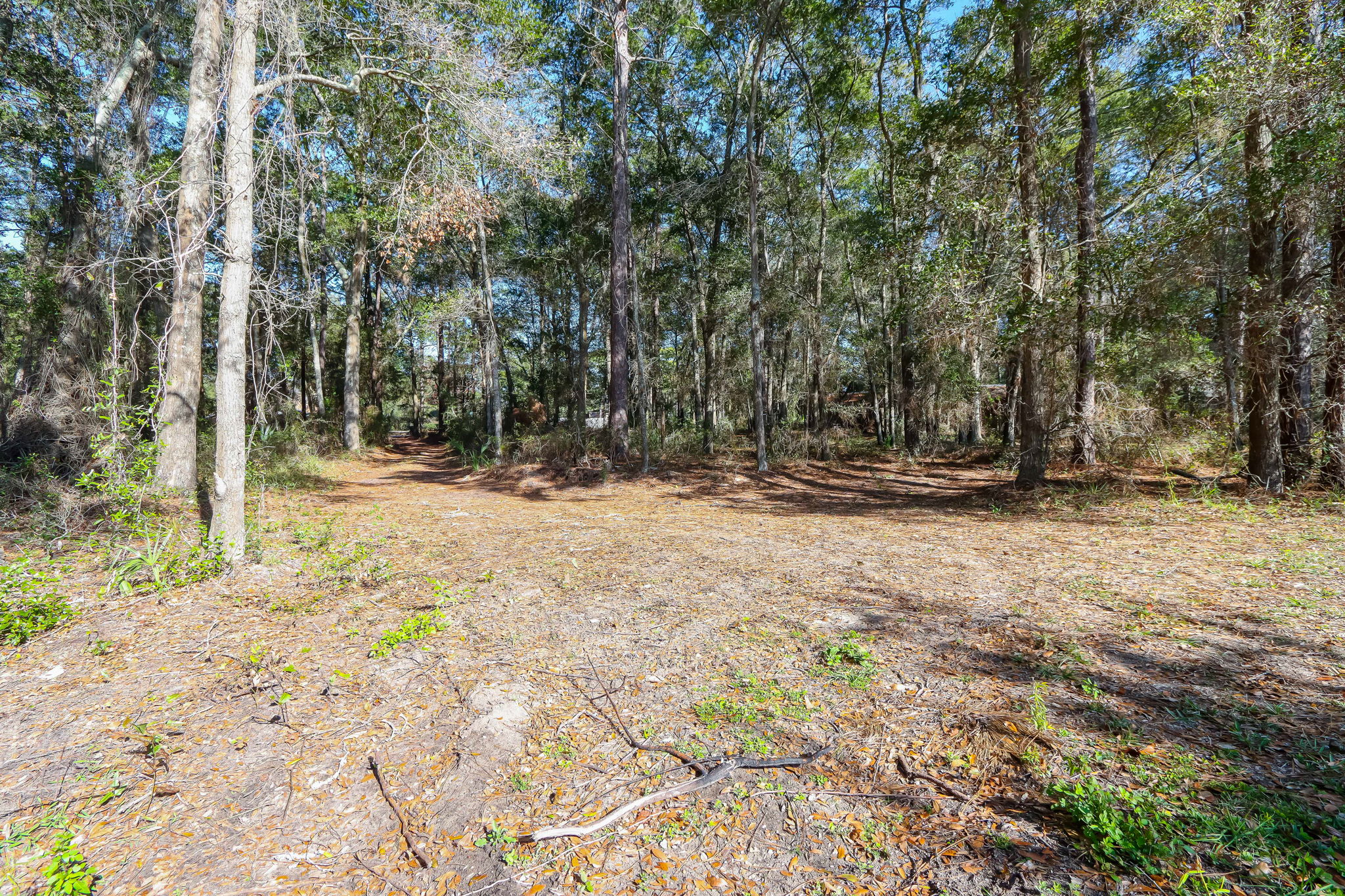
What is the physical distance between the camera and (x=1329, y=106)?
6.23 metres

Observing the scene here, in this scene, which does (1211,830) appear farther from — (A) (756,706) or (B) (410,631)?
(B) (410,631)

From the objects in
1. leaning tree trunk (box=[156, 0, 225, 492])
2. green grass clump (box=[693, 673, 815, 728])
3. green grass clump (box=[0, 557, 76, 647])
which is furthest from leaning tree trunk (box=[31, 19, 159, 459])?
green grass clump (box=[693, 673, 815, 728])

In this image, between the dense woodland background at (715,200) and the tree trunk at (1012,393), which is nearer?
the dense woodland background at (715,200)

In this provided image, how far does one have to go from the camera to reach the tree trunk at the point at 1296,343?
6.75m

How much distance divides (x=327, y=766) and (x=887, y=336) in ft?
57.4

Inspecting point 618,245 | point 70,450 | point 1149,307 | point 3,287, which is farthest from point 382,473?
point 1149,307

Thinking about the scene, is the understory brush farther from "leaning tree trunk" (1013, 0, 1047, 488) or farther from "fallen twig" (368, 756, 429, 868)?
"leaning tree trunk" (1013, 0, 1047, 488)

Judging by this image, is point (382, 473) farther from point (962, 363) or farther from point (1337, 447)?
point (1337, 447)

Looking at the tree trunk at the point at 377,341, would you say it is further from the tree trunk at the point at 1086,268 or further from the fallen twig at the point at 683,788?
the tree trunk at the point at 1086,268

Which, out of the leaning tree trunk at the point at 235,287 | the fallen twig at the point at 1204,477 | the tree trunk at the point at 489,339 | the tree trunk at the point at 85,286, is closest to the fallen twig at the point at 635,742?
the leaning tree trunk at the point at 235,287

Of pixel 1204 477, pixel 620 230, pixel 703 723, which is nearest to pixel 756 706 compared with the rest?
pixel 703 723

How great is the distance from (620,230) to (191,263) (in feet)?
30.0

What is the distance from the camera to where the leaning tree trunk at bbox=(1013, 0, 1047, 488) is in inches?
322

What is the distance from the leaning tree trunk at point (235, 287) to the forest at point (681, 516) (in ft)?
0.15
